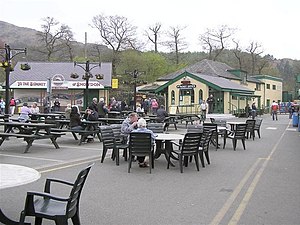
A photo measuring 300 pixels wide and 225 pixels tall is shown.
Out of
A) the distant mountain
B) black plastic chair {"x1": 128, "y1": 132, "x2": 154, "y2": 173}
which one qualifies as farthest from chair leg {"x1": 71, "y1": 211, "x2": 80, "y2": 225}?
the distant mountain

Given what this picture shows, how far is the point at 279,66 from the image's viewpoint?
284 ft

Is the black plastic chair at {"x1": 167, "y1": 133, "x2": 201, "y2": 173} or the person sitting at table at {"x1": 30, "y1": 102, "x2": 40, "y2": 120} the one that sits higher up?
the person sitting at table at {"x1": 30, "y1": 102, "x2": 40, "y2": 120}

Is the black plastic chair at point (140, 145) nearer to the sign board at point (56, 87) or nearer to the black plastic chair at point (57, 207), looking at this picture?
the black plastic chair at point (57, 207)

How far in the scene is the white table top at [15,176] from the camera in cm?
456

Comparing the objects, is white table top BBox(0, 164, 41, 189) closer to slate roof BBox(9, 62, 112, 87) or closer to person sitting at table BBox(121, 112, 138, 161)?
person sitting at table BBox(121, 112, 138, 161)

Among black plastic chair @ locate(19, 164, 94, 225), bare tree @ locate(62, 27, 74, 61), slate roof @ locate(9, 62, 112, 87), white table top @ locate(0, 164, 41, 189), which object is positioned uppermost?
bare tree @ locate(62, 27, 74, 61)

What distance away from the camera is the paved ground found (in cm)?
583

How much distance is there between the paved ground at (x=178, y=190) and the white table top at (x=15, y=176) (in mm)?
724

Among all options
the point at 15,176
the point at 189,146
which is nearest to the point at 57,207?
the point at 15,176

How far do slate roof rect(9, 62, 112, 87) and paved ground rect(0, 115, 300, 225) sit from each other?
30.9 metres

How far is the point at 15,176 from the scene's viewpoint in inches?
194

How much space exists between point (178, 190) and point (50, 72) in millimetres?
38912

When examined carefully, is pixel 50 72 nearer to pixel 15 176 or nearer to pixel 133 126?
pixel 133 126

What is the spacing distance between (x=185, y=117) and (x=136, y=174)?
1734 centimetres
